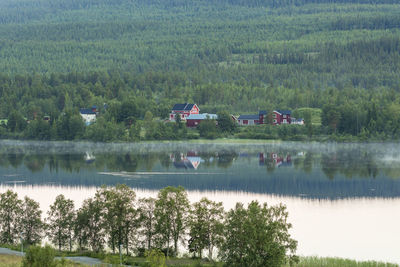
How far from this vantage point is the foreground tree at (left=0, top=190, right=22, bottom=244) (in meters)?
36.3

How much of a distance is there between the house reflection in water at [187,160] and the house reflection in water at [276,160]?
647 centimetres

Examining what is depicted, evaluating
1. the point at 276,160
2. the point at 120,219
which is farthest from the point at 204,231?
the point at 276,160

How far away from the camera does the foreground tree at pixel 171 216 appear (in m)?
34.1

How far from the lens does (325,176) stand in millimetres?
62938

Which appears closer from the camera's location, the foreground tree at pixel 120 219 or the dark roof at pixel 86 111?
the foreground tree at pixel 120 219

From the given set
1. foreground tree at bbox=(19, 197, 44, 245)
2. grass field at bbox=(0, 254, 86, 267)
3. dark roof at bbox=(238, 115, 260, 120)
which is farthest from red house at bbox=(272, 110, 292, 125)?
grass field at bbox=(0, 254, 86, 267)

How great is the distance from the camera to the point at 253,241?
29.0 m

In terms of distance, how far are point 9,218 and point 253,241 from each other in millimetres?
14065

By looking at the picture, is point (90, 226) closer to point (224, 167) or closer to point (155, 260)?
point (155, 260)

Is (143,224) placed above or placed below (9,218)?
below

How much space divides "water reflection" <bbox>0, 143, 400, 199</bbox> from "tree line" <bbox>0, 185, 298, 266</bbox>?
19729 mm

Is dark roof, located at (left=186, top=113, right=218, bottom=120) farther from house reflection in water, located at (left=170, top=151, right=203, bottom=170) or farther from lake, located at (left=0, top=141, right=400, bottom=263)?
house reflection in water, located at (left=170, top=151, right=203, bottom=170)

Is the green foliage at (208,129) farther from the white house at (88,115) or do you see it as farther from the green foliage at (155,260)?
the green foliage at (155,260)

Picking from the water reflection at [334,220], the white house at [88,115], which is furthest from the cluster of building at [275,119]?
the water reflection at [334,220]
